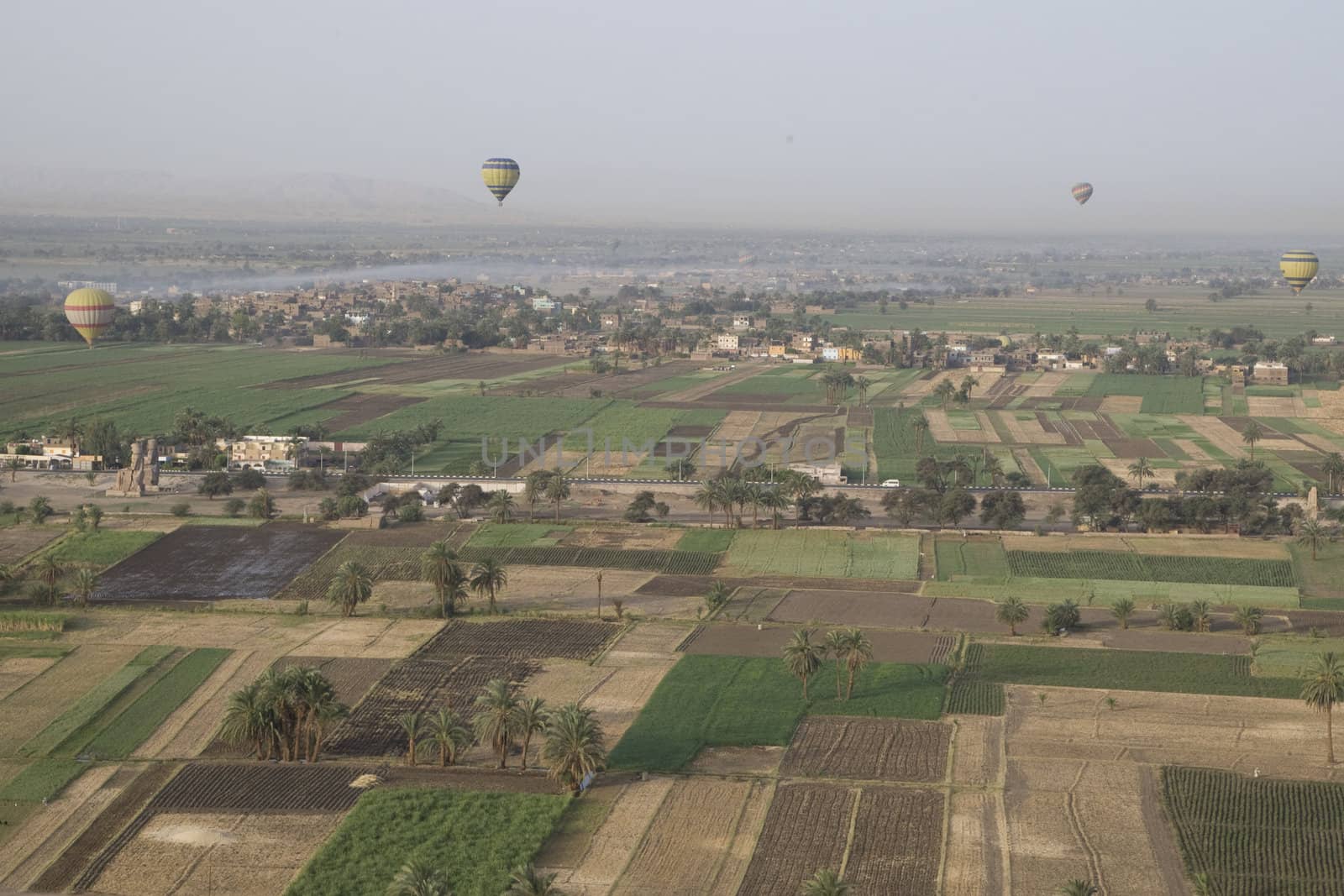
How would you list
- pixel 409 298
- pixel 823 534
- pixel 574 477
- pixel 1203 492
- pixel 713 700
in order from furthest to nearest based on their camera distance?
pixel 409 298, pixel 574 477, pixel 1203 492, pixel 823 534, pixel 713 700

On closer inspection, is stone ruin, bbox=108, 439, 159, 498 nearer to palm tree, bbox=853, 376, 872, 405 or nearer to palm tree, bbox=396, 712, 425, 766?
palm tree, bbox=396, 712, 425, 766

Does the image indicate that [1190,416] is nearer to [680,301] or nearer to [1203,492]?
[1203,492]

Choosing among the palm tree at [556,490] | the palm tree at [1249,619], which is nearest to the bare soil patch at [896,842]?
the palm tree at [1249,619]

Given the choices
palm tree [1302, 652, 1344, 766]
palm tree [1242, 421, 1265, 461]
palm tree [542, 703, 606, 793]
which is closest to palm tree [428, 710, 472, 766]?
palm tree [542, 703, 606, 793]

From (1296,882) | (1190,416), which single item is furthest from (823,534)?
(1190,416)

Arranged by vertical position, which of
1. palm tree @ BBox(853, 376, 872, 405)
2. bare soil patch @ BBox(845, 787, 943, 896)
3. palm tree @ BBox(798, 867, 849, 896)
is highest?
palm tree @ BBox(798, 867, 849, 896)

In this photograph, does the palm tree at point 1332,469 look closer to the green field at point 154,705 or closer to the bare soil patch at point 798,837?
the bare soil patch at point 798,837

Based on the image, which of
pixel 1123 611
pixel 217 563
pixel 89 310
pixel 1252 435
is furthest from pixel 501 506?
pixel 89 310
